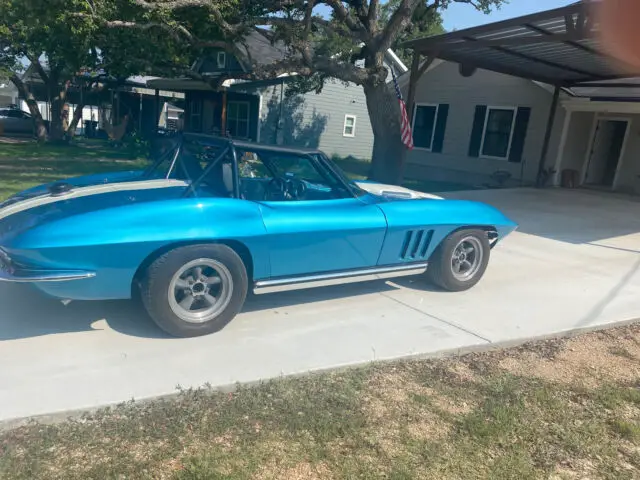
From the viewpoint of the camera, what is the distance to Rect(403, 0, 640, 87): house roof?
8.52 meters

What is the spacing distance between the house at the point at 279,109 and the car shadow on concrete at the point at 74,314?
686 inches

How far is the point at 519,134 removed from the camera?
1619cm

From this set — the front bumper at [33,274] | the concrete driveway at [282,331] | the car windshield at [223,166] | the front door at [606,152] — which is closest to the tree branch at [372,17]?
the front door at [606,152]

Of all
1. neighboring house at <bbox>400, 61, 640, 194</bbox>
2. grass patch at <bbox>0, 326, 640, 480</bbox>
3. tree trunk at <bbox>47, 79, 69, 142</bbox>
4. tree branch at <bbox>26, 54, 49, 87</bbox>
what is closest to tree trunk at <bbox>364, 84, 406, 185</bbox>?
neighboring house at <bbox>400, 61, 640, 194</bbox>

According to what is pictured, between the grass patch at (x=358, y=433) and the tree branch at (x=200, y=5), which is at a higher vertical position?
the tree branch at (x=200, y=5)

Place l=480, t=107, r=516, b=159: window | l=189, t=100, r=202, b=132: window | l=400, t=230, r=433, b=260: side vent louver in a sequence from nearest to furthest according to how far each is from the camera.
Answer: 1. l=400, t=230, r=433, b=260: side vent louver
2. l=480, t=107, r=516, b=159: window
3. l=189, t=100, r=202, b=132: window

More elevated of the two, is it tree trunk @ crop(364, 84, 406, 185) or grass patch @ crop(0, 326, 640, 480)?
tree trunk @ crop(364, 84, 406, 185)

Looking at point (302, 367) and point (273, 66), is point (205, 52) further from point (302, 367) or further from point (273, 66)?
point (302, 367)

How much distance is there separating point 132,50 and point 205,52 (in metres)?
2.52

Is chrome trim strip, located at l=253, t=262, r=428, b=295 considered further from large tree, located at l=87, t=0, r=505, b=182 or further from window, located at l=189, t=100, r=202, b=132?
window, located at l=189, t=100, r=202, b=132

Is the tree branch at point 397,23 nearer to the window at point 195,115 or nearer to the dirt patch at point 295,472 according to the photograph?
the dirt patch at point 295,472

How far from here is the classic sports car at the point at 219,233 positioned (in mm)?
3438

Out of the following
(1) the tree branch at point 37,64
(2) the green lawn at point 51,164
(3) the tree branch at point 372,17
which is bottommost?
(2) the green lawn at point 51,164

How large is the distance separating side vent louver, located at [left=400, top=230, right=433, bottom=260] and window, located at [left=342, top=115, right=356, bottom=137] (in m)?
20.3
